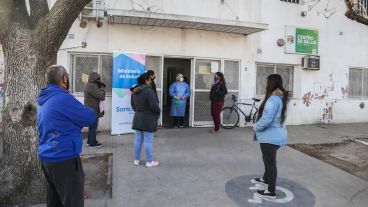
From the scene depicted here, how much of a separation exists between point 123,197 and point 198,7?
7.05 metres

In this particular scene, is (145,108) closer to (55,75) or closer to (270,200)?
(270,200)

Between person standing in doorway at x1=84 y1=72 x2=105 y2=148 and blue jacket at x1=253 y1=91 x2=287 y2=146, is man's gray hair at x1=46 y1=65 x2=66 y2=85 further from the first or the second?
person standing in doorway at x1=84 y1=72 x2=105 y2=148

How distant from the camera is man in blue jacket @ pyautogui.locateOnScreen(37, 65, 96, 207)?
133 inches

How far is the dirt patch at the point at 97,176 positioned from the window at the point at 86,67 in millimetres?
3092

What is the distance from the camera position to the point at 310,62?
→ 1183 centimetres

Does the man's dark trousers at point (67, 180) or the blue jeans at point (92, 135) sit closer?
the man's dark trousers at point (67, 180)

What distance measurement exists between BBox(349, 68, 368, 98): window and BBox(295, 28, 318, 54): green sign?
2114 mm

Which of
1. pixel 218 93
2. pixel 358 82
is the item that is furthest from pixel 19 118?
pixel 358 82

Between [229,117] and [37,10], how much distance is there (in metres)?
7.13

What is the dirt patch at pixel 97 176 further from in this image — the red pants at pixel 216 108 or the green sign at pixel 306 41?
the green sign at pixel 306 41

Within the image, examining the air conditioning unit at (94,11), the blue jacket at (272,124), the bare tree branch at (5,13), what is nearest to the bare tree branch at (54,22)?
the bare tree branch at (5,13)

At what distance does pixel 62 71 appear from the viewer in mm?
3541

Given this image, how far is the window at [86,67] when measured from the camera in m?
9.76

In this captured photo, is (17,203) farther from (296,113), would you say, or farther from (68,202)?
(296,113)
